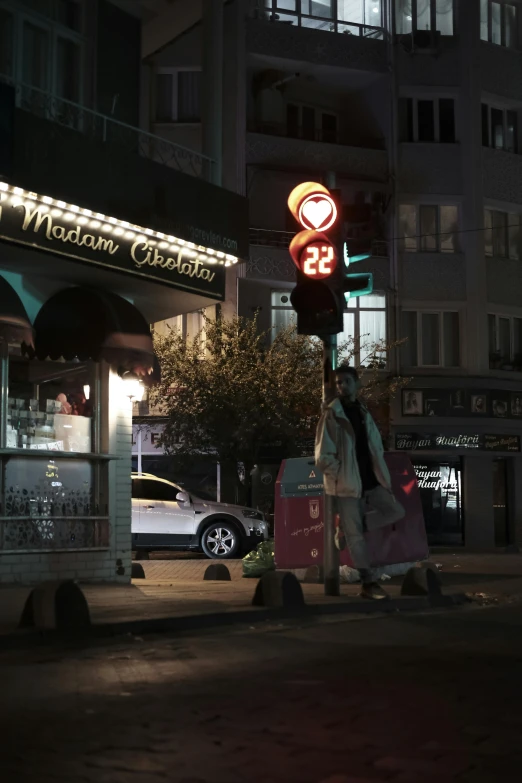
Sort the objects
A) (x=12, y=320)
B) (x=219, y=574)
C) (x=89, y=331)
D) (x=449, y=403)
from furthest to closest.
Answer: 1. (x=449, y=403)
2. (x=219, y=574)
3. (x=89, y=331)
4. (x=12, y=320)

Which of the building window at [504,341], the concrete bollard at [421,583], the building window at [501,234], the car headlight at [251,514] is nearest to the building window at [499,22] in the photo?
the building window at [501,234]

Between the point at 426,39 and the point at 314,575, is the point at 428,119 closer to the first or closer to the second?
the point at 426,39

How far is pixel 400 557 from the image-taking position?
49.3ft

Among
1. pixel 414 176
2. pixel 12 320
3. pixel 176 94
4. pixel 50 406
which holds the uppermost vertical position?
A: pixel 176 94

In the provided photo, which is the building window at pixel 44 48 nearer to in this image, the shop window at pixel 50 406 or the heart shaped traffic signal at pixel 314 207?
the shop window at pixel 50 406

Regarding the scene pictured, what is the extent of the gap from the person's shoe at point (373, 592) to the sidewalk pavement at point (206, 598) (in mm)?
99

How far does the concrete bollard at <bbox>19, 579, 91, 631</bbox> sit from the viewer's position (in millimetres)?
8227

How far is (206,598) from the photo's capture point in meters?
Result: 11.1

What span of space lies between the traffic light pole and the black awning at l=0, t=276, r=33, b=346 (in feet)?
10.5

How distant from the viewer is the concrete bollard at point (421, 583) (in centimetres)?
1134

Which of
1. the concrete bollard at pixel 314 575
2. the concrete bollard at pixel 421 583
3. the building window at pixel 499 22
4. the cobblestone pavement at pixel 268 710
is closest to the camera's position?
the cobblestone pavement at pixel 268 710

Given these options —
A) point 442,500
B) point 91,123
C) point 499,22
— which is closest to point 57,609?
point 91,123

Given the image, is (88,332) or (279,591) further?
(88,332)

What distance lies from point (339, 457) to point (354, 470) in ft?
0.59
